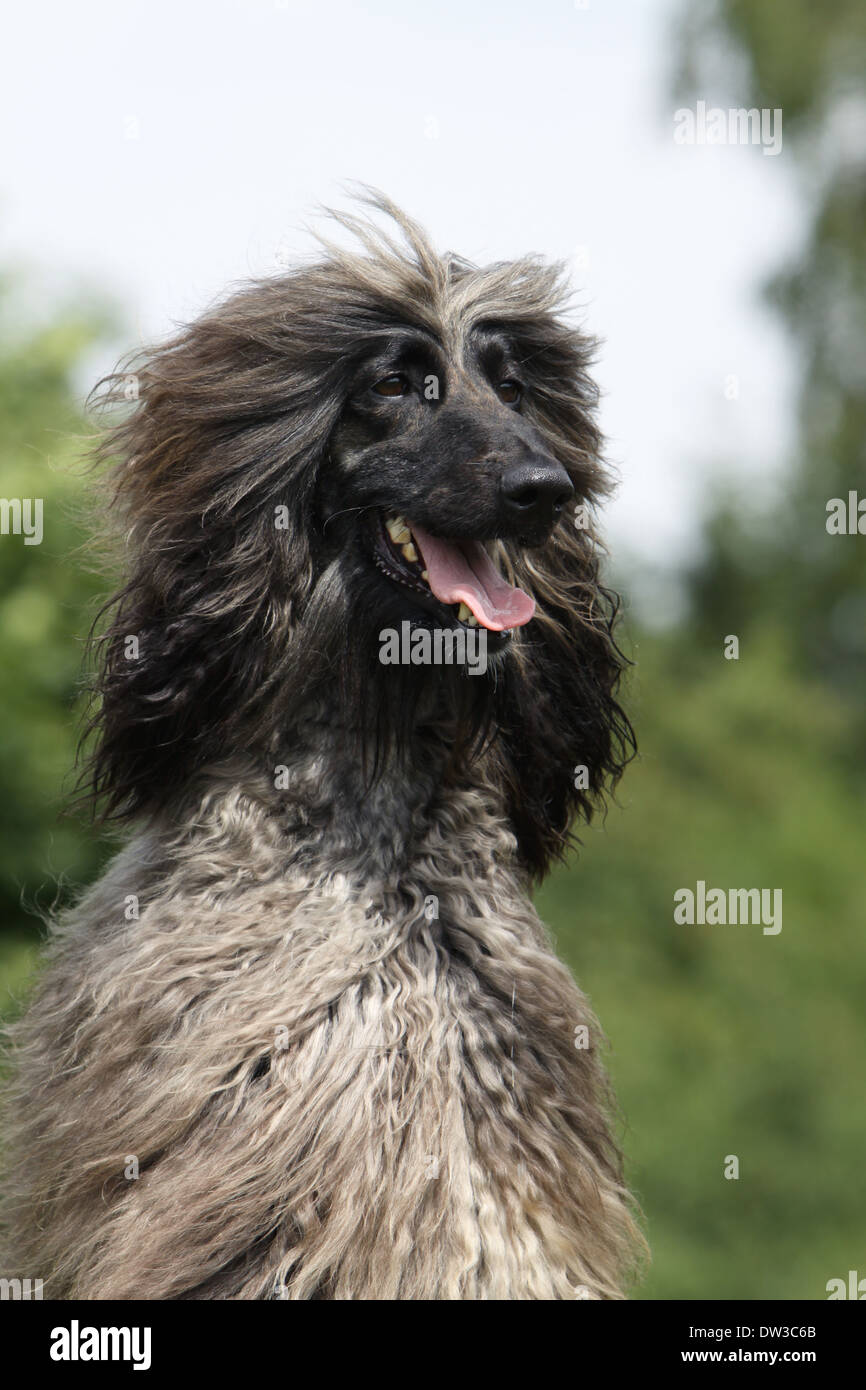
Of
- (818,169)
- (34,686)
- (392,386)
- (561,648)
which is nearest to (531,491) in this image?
(392,386)

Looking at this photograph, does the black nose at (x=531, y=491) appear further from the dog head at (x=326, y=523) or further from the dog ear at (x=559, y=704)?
the dog ear at (x=559, y=704)

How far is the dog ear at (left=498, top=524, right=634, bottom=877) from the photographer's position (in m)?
3.40

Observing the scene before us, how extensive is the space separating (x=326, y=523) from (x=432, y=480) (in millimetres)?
248

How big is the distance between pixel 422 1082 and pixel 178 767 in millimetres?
768

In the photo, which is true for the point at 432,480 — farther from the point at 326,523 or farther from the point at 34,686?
the point at 34,686

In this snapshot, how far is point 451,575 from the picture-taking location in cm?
316

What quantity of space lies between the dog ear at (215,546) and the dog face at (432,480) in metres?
0.07

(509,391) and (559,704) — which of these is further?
(559,704)

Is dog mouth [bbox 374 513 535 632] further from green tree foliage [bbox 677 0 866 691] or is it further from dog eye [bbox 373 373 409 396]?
green tree foliage [bbox 677 0 866 691]

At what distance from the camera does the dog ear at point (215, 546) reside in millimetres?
3158

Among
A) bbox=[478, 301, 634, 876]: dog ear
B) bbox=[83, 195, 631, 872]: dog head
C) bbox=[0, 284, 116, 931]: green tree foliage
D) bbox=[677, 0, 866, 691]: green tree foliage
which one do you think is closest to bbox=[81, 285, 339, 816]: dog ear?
bbox=[83, 195, 631, 872]: dog head

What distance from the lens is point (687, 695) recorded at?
14.8 m
